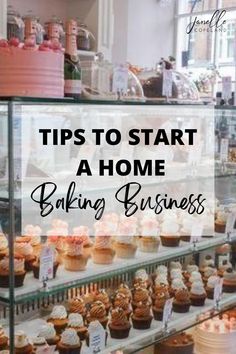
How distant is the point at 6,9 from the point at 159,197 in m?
1.21

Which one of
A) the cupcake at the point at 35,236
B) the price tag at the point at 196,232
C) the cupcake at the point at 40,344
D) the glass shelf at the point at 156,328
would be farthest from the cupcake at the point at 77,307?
the price tag at the point at 196,232

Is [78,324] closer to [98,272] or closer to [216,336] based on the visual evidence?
[98,272]

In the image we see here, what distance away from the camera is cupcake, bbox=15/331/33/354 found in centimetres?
183

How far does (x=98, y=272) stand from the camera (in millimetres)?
1984

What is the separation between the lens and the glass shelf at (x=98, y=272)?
5.65 feet

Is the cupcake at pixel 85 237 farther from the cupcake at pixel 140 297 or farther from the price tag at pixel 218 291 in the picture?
the price tag at pixel 218 291

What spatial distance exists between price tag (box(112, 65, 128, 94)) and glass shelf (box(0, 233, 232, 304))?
2.16 ft

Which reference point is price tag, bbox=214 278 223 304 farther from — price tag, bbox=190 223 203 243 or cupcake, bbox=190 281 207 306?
price tag, bbox=190 223 203 243

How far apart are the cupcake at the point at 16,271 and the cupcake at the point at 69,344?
34cm

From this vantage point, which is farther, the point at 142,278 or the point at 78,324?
the point at 142,278

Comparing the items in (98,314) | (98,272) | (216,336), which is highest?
(98,272)

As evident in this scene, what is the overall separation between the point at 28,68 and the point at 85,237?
738 mm

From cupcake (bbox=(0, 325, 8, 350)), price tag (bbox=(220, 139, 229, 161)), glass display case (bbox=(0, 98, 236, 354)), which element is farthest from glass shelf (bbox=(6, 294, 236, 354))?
price tag (bbox=(220, 139, 229, 161))

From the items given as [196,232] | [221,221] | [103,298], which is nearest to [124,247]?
[103,298]
